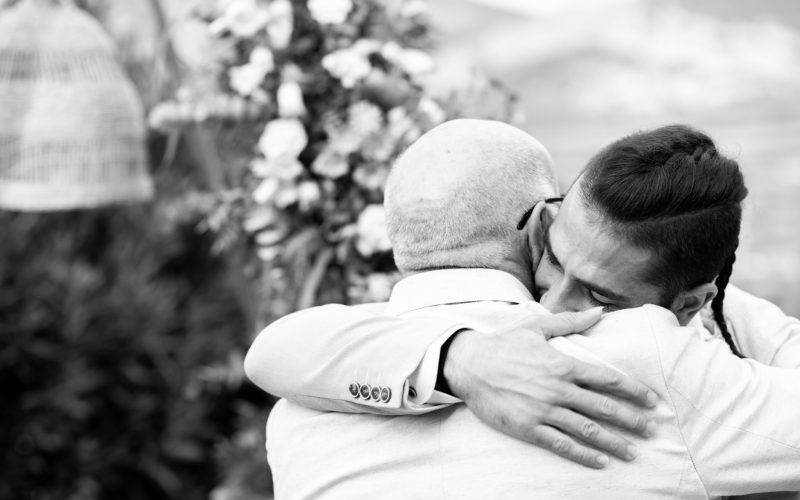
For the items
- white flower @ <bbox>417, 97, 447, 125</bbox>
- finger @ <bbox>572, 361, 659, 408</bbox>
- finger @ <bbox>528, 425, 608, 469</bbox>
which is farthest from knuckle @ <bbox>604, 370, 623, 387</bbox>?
white flower @ <bbox>417, 97, 447, 125</bbox>

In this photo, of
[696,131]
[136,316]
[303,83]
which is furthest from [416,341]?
[136,316]

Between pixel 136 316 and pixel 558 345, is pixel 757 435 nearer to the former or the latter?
pixel 558 345

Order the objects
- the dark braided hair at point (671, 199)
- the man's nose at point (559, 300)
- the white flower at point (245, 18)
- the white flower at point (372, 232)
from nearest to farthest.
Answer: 1. the dark braided hair at point (671, 199)
2. the man's nose at point (559, 300)
3. the white flower at point (372, 232)
4. the white flower at point (245, 18)

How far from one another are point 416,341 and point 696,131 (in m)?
0.62

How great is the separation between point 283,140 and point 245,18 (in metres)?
0.44

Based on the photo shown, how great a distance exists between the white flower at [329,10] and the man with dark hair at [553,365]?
3.94 feet

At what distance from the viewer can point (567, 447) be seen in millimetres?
1430

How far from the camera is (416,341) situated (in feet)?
5.08

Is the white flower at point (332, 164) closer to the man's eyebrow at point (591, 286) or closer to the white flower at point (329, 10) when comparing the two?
the white flower at point (329, 10)

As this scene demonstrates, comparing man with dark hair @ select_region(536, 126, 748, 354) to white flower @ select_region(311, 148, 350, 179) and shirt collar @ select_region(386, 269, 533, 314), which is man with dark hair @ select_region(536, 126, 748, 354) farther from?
white flower @ select_region(311, 148, 350, 179)

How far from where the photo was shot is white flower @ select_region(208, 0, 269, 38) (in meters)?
2.98

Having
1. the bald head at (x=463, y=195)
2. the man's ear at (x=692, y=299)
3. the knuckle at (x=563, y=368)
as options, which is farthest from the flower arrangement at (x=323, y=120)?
the knuckle at (x=563, y=368)

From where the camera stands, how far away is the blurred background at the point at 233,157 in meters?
2.92

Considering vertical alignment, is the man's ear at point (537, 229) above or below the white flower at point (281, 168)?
above
